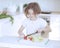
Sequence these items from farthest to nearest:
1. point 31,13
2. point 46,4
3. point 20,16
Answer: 1. point 46,4
2. point 20,16
3. point 31,13

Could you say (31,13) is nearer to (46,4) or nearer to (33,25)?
(33,25)

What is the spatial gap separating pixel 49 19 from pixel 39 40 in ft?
4.09

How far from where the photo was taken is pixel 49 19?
238 centimetres

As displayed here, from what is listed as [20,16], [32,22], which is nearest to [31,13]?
[32,22]

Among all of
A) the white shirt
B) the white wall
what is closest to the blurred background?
the white wall

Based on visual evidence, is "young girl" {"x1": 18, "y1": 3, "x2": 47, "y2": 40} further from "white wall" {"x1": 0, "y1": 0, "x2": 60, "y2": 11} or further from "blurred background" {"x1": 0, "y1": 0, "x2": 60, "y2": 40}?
"white wall" {"x1": 0, "y1": 0, "x2": 60, "y2": 11}

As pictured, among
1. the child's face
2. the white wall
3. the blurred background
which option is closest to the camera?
the child's face

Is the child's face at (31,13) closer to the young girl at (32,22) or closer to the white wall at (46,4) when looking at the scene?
the young girl at (32,22)

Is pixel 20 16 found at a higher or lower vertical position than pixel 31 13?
lower

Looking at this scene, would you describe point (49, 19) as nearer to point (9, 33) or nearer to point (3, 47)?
point (9, 33)

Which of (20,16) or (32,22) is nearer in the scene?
(32,22)

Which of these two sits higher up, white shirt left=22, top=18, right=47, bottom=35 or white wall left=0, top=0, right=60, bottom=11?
white wall left=0, top=0, right=60, bottom=11

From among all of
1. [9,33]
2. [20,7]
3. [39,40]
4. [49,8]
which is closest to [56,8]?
[49,8]

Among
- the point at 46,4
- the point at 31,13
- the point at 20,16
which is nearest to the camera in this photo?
the point at 31,13
